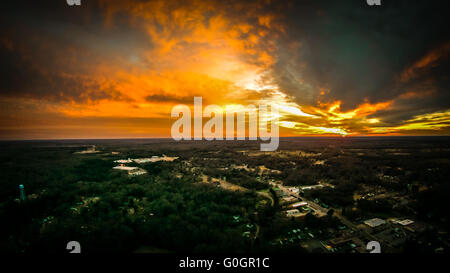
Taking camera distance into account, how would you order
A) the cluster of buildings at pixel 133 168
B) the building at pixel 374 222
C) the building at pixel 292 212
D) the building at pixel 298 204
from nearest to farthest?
the building at pixel 374 222, the building at pixel 292 212, the building at pixel 298 204, the cluster of buildings at pixel 133 168

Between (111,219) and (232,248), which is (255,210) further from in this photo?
(111,219)

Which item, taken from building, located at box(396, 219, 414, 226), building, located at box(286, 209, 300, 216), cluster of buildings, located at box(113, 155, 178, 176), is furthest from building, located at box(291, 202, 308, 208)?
cluster of buildings, located at box(113, 155, 178, 176)

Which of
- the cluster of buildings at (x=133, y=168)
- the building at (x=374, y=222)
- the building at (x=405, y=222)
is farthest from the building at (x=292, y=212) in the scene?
the cluster of buildings at (x=133, y=168)

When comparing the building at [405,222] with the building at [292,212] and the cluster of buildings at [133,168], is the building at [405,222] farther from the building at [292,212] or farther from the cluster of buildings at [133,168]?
the cluster of buildings at [133,168]

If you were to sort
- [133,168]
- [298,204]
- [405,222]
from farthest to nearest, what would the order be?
1. [133,168]
2. [298,204]
3. [405,222]

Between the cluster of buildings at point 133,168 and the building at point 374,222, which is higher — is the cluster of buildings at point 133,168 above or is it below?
below

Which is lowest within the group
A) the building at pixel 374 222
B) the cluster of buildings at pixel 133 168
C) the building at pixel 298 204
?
the cluster of buildings at pixel 133 168

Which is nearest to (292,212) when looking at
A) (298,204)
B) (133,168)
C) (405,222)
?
(298,204)

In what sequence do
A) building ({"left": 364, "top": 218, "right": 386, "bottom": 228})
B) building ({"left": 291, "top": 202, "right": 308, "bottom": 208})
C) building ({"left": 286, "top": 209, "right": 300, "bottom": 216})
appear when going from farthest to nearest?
building ({"left": 291, "top": 202, "right": 308, "bottom": 208})
building ({"left": 286, "top": 209, "right": 300, "bottom": 216})
building ({"left": 364, "top": 218, "right": 386, "bottom": 228})

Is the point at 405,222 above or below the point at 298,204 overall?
above

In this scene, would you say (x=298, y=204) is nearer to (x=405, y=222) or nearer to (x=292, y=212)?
(x=292, y=212)

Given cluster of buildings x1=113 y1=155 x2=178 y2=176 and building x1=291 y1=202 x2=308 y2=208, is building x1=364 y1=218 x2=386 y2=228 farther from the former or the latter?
cluster of buildings x1=113 y1=155 x2=178 y2=176
